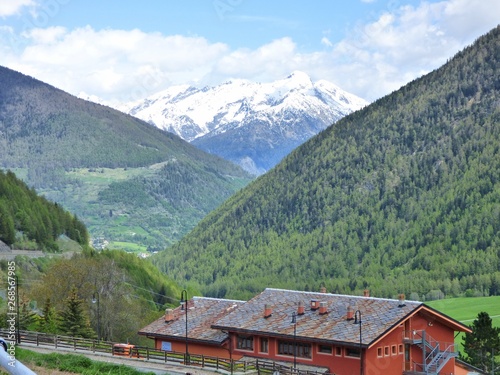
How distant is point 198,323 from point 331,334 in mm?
14080

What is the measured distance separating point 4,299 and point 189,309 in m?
30.2

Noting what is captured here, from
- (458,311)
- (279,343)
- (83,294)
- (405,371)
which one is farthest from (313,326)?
(458,311)

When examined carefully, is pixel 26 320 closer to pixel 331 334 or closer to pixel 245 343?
pixel 245 343

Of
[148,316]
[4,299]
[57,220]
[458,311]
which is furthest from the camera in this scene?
[458,311]

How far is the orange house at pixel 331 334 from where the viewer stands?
201 feet

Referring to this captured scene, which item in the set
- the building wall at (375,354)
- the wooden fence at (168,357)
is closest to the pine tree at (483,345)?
the building wall at (375,354)

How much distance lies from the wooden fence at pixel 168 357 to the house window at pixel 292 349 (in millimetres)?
3134

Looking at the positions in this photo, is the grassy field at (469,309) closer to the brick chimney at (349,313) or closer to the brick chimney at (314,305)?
the brick chimney at (314,305)

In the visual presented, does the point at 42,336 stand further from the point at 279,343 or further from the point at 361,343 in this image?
the point at 361,343

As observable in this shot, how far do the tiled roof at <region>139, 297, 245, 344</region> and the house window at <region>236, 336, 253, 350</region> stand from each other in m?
1.31

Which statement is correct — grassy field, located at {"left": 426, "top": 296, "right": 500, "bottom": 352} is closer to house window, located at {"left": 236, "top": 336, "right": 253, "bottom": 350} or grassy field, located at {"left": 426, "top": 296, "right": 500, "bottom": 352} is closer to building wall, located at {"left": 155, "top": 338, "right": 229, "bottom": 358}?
building wall, located at {"left": 155, "top": 338, "right": 229, "bottom": 358}

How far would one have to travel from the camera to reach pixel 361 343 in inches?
2331

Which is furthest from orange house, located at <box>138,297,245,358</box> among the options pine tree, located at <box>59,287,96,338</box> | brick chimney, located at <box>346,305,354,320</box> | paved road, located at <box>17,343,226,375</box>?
brick chimney, located at <box>346,305,354,320</box>

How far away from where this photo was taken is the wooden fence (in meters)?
55.6
